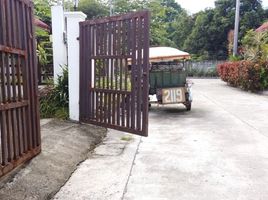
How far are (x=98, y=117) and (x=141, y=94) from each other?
118 centimetres

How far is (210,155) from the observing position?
5.09 metres

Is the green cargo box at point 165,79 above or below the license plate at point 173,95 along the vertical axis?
above

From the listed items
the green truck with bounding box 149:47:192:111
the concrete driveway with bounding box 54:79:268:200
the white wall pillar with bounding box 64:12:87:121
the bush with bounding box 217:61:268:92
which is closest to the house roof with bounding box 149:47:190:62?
the green truck with bounding box 149:47:192:111

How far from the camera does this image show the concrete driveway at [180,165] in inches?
144

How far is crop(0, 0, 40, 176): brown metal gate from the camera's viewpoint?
3.60 metres

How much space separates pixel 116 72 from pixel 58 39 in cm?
249

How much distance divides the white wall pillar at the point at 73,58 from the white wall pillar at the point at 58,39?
116 centimetres

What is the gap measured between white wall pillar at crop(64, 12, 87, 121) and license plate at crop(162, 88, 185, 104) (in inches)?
116

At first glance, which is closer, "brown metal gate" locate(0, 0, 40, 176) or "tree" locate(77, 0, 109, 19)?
"brown metal gate" locate(0, 0, 40, 176)

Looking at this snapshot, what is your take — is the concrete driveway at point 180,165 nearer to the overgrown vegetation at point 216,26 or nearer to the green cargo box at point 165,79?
the green cargo box at point 165,79

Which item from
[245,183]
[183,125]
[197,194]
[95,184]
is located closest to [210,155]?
[245,183]

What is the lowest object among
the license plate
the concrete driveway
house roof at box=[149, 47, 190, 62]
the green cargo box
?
the concrete driveway

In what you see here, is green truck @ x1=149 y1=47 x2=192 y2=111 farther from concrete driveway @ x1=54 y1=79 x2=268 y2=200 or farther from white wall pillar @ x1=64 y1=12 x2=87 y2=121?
white wall pillar @ x1=64 y1=12 x2=87 y2=121

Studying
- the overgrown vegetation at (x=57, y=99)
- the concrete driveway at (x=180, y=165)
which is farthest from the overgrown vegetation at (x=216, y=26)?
the concrete driveway at (x=180, y=165)
